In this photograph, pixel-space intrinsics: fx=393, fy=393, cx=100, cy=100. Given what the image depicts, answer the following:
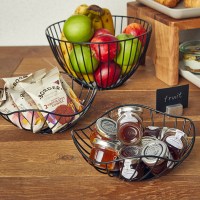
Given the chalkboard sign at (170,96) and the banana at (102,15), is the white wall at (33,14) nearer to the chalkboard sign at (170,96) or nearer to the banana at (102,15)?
the banana at (102,15)

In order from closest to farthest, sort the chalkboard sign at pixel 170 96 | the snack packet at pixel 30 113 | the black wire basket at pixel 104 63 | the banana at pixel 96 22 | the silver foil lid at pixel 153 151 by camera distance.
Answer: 1. the silver foil lid at pixel 153 151
2. the snack packet at pixel 30 113
3. the chalkboard sign at pixel 170 96
4. the black wire basket at pixel 104 63
5. the banana at pixel 96 22

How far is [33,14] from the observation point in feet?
5.24

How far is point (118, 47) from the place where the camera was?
3.59 feet

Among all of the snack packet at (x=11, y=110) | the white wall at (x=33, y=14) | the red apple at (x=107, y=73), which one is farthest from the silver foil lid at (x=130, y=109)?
the white wall at (x=33, y=14)

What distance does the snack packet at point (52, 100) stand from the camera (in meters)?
0.87

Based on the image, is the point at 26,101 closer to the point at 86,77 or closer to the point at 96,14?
the point at 86,77

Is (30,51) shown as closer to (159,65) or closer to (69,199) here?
A: (159,65)

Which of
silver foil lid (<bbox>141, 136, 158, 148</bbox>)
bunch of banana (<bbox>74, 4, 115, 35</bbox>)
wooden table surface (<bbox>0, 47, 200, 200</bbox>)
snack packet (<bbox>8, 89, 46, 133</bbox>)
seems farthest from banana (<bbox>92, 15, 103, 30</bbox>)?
silver foil lid (<bbox>141, 136, 158, 148</bbox>)

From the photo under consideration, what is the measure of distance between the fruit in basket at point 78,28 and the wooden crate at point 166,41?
9.1 inches

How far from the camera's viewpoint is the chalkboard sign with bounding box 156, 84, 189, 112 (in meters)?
0.98

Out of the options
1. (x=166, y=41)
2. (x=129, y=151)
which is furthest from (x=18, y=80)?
(x=166, y=41)

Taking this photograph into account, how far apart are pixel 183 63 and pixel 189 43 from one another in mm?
114

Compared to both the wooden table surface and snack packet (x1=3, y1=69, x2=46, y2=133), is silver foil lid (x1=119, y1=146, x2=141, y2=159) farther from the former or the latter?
snack packet (x1=3, y1=69, x2=46, y2=133)

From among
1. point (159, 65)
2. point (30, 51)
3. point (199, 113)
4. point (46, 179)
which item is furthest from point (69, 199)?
point (30, 51)
